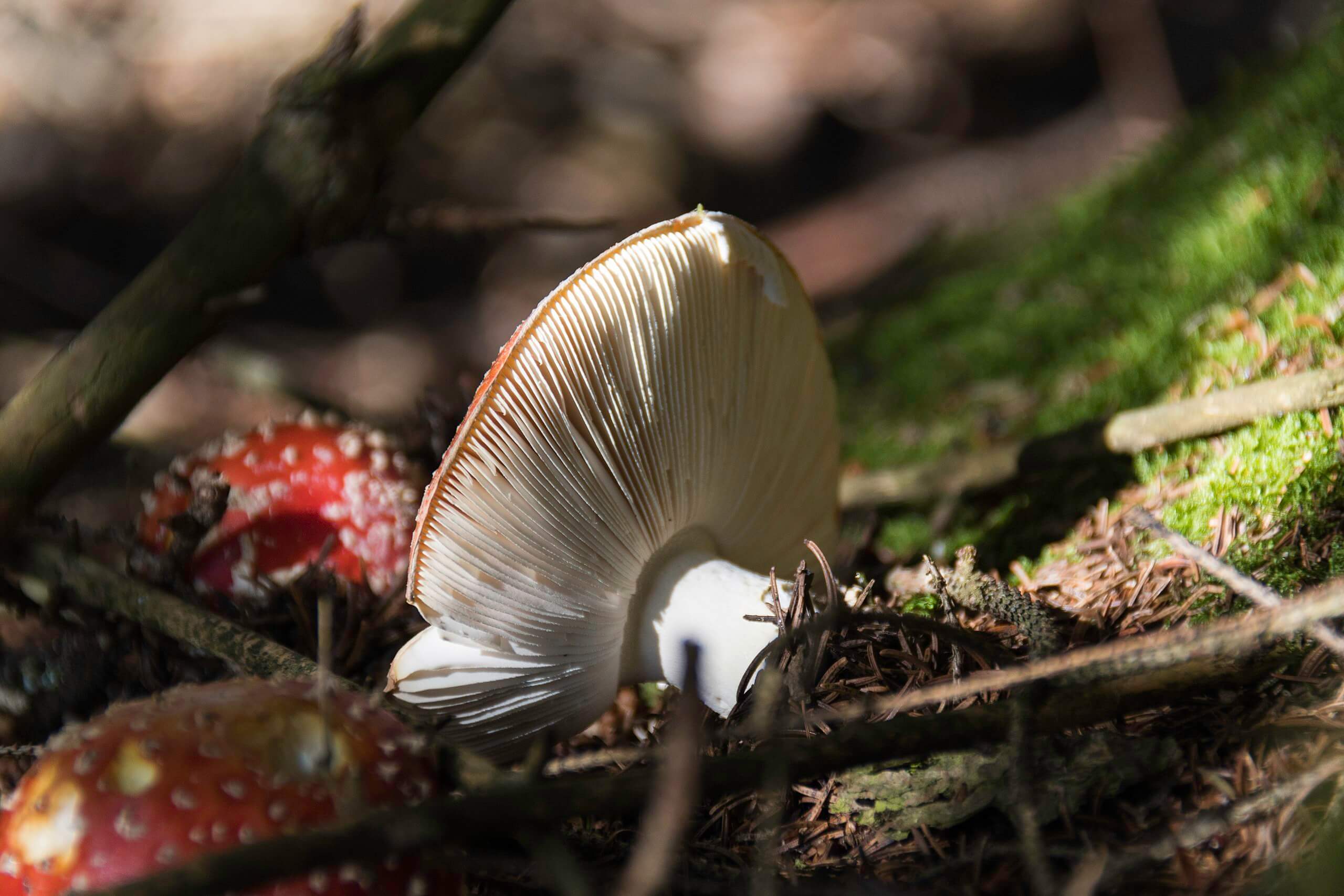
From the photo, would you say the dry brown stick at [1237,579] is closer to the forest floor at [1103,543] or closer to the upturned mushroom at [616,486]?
the forest floor at [1103,543]

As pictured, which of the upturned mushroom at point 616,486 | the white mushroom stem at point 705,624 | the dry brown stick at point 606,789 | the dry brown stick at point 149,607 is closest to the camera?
the dry brown stick at point 606,789

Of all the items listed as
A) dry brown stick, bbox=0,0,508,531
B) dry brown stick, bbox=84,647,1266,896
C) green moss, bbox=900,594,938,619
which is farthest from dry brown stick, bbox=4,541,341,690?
green moss, bbox=900,594,938,619

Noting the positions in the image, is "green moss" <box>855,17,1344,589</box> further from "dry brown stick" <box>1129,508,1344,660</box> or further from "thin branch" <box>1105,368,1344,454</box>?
"dry brown stick" <box>1129,508,1344,660</box>

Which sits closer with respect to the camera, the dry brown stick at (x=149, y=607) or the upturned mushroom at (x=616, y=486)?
the upturned mushroom at (x=616, y=486)

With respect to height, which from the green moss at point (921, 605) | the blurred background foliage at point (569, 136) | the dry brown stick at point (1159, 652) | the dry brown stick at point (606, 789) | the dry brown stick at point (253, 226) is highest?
the blurred background foliage at point (569, 136)

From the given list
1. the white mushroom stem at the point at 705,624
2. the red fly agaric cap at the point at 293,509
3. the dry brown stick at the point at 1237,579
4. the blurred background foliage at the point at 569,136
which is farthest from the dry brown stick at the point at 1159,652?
the blurred background foliage at the point at 569,136

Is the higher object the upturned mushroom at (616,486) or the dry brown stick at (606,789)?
the upturned mushroom at (616,486)

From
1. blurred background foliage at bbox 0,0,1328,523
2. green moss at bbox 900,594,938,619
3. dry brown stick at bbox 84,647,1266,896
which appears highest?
blurred background foliage at bbox 0,0,1328,523
